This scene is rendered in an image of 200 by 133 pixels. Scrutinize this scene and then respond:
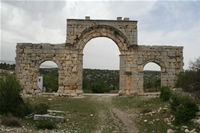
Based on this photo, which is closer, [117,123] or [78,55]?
[117,123]

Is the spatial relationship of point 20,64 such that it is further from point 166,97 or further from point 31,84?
point 166,97

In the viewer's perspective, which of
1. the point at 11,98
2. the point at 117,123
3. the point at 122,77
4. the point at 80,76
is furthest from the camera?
the point at 122,77

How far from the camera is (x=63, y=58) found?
1602cm

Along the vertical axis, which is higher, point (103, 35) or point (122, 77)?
point (103, 35)

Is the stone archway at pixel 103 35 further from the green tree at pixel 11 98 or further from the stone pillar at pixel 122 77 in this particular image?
the green tree at pixel 11 98

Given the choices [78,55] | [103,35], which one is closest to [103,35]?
[103,35]

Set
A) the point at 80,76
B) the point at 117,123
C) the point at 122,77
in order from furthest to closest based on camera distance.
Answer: the point at 122,77 < the point at 80,76 < the point at 117,123

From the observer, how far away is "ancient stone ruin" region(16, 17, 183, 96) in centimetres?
1589

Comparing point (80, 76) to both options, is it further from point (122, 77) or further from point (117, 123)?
point (117, 123)

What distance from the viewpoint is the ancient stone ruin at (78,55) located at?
15.9m

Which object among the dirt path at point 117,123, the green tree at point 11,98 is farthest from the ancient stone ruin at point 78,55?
the green tree at point 11,98

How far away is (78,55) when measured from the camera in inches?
631

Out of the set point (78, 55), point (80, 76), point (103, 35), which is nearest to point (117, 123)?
point (80, 76)

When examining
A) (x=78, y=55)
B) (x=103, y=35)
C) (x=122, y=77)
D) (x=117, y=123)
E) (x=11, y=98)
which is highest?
(x=103, y=35)
